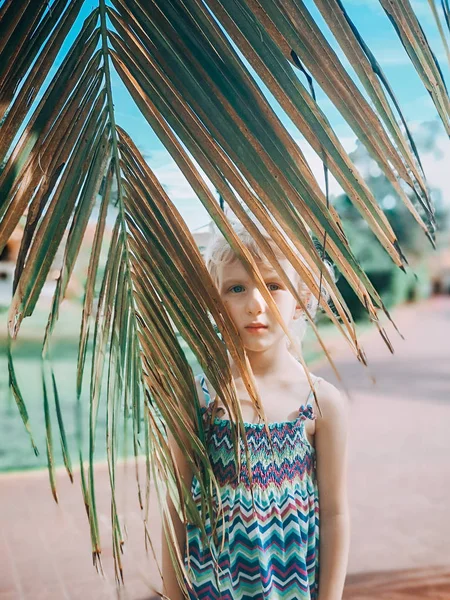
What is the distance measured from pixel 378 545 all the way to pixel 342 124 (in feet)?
5.69

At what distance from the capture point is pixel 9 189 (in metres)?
0.52

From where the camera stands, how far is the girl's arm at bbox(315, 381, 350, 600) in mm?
920

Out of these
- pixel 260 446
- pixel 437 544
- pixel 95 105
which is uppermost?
pixel 95 105

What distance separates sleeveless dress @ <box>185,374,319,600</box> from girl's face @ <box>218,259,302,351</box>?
12cm

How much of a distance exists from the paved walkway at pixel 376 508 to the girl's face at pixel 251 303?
0.64 m

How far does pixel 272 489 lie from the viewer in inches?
35.4

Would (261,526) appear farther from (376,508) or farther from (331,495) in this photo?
(376,508)

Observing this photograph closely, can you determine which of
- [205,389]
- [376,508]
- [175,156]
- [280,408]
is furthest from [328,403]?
[376,508]

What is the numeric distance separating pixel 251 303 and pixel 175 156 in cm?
41

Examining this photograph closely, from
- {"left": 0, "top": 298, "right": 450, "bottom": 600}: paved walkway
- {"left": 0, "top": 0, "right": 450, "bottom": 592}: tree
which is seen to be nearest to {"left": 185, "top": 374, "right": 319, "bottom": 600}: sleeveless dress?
{"left": 0, "top": 0, "right": 450, "bottom": 592}: tree

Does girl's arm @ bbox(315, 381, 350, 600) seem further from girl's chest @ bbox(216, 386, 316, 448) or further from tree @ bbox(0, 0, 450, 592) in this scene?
tree @ bbox(0, 0, 450, 592)

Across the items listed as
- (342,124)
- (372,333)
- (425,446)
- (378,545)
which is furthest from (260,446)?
(372,333)

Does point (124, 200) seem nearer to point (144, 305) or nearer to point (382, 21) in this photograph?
point (144, 305)

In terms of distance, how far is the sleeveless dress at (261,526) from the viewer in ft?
2.90
